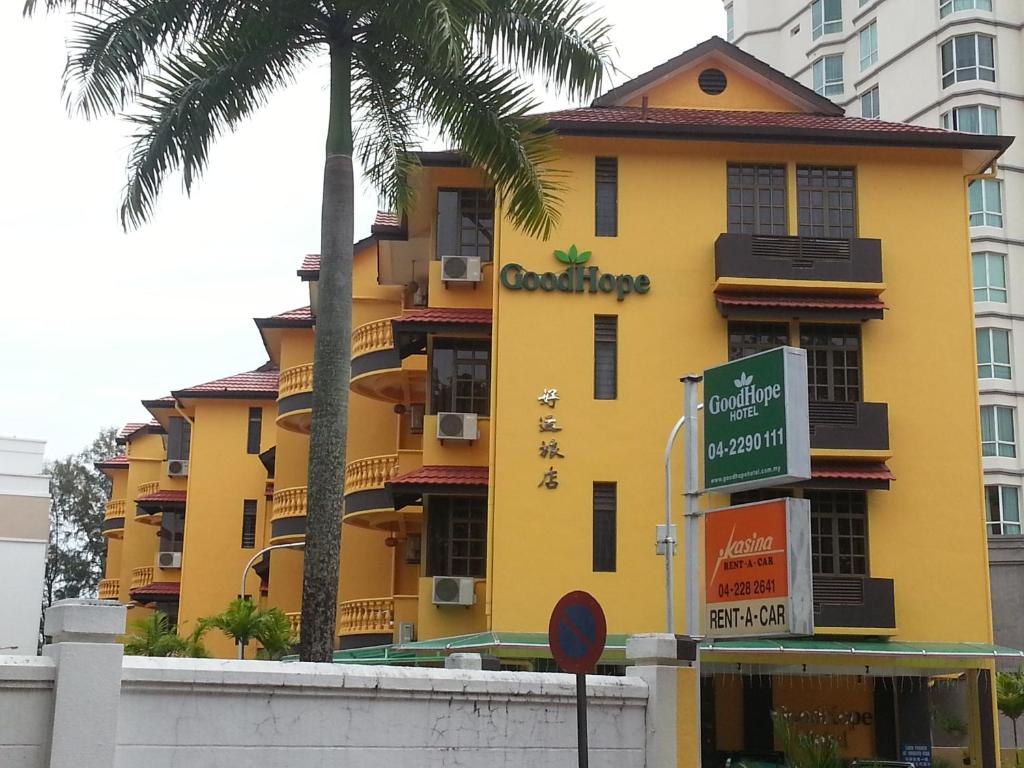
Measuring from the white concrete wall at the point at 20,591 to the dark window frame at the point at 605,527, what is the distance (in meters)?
25.1

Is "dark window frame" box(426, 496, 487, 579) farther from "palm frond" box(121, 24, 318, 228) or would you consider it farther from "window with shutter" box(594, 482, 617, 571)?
"palm frond" box(121, 24, 318, 228)

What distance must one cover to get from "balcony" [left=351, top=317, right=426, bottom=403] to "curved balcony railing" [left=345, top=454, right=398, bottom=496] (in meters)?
1.95

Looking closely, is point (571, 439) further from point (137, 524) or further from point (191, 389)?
point (137, 524)

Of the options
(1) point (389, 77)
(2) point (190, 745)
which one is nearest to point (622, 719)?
(2) point (190, 745)

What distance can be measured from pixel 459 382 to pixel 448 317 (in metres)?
1.49

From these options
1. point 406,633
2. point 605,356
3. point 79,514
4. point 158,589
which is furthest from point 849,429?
point 79,514

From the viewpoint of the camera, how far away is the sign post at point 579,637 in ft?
35.0

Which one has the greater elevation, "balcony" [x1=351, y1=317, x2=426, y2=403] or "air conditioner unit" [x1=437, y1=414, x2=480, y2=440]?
"balcony" [x1=351, y1=317, x2=426, y2=403]

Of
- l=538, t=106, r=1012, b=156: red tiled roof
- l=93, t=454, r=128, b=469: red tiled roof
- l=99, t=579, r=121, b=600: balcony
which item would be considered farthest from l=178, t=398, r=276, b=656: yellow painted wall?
l=538, t=106, r=1012, b=156: red tiled roof

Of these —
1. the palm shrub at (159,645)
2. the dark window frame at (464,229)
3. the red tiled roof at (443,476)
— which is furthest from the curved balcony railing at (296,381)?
the red tiled roof at (443,476)

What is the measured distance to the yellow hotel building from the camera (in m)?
28.3

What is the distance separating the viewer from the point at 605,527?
94.0ft

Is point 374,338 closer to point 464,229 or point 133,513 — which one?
point 464,229

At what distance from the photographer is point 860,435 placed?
28781 millimetres
